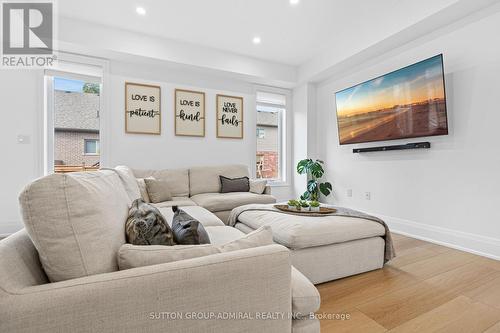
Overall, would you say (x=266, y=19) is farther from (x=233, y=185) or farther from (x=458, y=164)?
(x=458, y=164)

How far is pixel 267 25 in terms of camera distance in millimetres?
3316

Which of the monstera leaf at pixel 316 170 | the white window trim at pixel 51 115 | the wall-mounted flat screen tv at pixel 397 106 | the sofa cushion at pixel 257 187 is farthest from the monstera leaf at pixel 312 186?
the white window trim at pixel 51 115

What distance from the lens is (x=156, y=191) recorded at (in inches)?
121

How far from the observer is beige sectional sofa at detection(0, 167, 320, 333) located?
0.64m

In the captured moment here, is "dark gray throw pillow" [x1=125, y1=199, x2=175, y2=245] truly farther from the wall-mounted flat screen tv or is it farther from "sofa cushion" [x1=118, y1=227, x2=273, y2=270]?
the wall-mounted flat screen tv

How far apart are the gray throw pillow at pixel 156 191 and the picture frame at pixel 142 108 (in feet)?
3.62

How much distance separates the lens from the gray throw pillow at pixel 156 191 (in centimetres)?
306

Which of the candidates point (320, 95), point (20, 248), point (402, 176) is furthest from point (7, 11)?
point (402, 176)

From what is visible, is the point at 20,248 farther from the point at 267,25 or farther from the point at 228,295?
the point at 267,25

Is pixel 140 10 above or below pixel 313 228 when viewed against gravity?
above

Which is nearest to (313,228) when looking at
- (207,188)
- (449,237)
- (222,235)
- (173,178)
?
(222,235)

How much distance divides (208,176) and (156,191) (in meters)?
0.94

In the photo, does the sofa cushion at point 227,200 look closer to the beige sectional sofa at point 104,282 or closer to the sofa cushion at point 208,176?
the sofa cushion at point 208,176

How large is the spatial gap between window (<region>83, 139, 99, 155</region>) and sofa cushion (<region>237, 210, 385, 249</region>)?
283 centimetres
